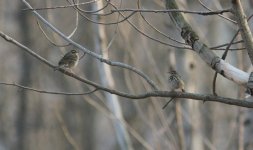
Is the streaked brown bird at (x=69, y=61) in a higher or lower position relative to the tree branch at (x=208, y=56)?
higher

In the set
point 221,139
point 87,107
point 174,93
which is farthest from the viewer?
point 87,107

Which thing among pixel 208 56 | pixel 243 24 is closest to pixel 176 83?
pixel 208 56

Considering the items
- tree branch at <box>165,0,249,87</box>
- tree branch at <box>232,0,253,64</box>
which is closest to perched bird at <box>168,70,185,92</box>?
tree branch at <box>165,0,249,87</box>

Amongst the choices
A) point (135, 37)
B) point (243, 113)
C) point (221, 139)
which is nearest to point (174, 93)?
point (243, 113)

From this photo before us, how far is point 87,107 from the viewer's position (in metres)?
22.6

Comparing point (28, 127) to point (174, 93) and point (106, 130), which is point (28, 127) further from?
point (174, 93)

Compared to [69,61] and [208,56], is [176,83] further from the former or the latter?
[208,56]

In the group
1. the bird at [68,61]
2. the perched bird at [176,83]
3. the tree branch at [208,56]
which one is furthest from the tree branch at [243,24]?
the bird at [68,61]

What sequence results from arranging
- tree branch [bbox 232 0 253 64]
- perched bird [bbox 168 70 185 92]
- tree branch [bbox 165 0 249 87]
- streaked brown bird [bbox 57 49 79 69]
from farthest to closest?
streaked brown bird [bbox 57 49 79 69], perched bird [bbox 168 70 185 92], tree branch [bbox 165 0 249 87], tree branch [bbox 232 0 253 64]

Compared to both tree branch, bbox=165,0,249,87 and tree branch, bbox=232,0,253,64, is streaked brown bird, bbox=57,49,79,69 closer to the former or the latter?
tree branch, bbox=165,0,249,87

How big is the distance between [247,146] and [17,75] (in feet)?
49.6

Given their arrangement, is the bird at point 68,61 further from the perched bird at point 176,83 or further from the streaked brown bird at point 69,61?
the perched bird at point 176,83

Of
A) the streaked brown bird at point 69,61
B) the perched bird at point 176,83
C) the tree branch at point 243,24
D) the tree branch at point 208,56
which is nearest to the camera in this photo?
the tree branch at point 243,24

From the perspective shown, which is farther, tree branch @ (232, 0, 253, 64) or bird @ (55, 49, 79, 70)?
bird @ (55, 49, 79, 70)
